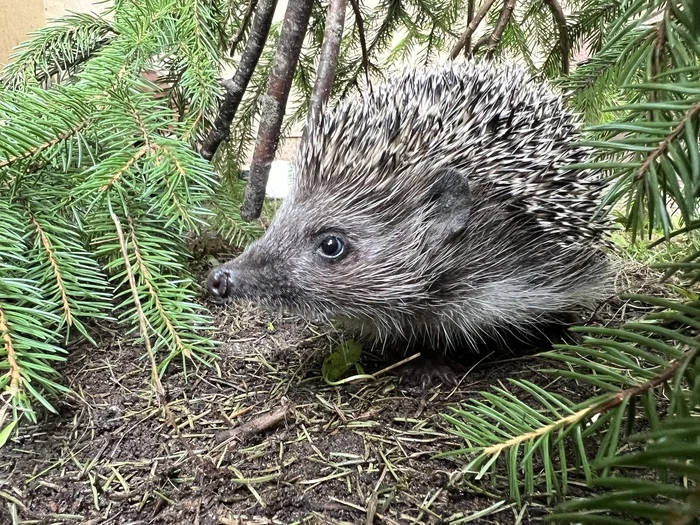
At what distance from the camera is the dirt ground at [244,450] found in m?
1.17

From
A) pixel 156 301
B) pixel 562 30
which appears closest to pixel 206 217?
pixel 156 301

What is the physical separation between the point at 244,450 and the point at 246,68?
1.39 m

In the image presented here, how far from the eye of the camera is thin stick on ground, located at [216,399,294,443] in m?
1.40

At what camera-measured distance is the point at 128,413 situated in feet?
4.96

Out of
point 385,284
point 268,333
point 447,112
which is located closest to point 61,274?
point 268,333

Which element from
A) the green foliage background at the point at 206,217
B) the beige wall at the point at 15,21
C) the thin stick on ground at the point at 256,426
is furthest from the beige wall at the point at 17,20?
the thin stick on ground at the point at 256,426

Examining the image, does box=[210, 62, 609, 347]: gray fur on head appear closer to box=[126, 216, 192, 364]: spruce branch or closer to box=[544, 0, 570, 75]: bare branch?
box=[126, 216, 192, 364]: spruce branch

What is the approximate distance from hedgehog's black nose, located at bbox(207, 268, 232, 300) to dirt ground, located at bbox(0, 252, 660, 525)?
0.82 feet

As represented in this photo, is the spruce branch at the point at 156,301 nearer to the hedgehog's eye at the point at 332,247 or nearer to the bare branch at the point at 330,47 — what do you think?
the hedgehog's eye at the point at 332,247

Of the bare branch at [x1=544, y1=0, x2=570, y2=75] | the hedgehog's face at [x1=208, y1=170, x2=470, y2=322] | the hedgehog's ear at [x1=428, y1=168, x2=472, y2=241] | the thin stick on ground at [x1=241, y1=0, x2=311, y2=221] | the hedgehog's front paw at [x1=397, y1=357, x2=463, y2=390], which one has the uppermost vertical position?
the bare branch at [x1=544, y1=0, x2=570, y2=75]

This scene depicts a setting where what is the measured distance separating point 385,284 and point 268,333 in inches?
20.5

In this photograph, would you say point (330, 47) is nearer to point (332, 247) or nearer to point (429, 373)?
point (332, 247)

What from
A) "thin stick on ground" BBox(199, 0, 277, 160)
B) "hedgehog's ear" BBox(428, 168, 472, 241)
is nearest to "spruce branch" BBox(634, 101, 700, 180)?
"hedgehog's ear" BBox(428, 168, 472, 241)

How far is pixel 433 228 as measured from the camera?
5.68ft
